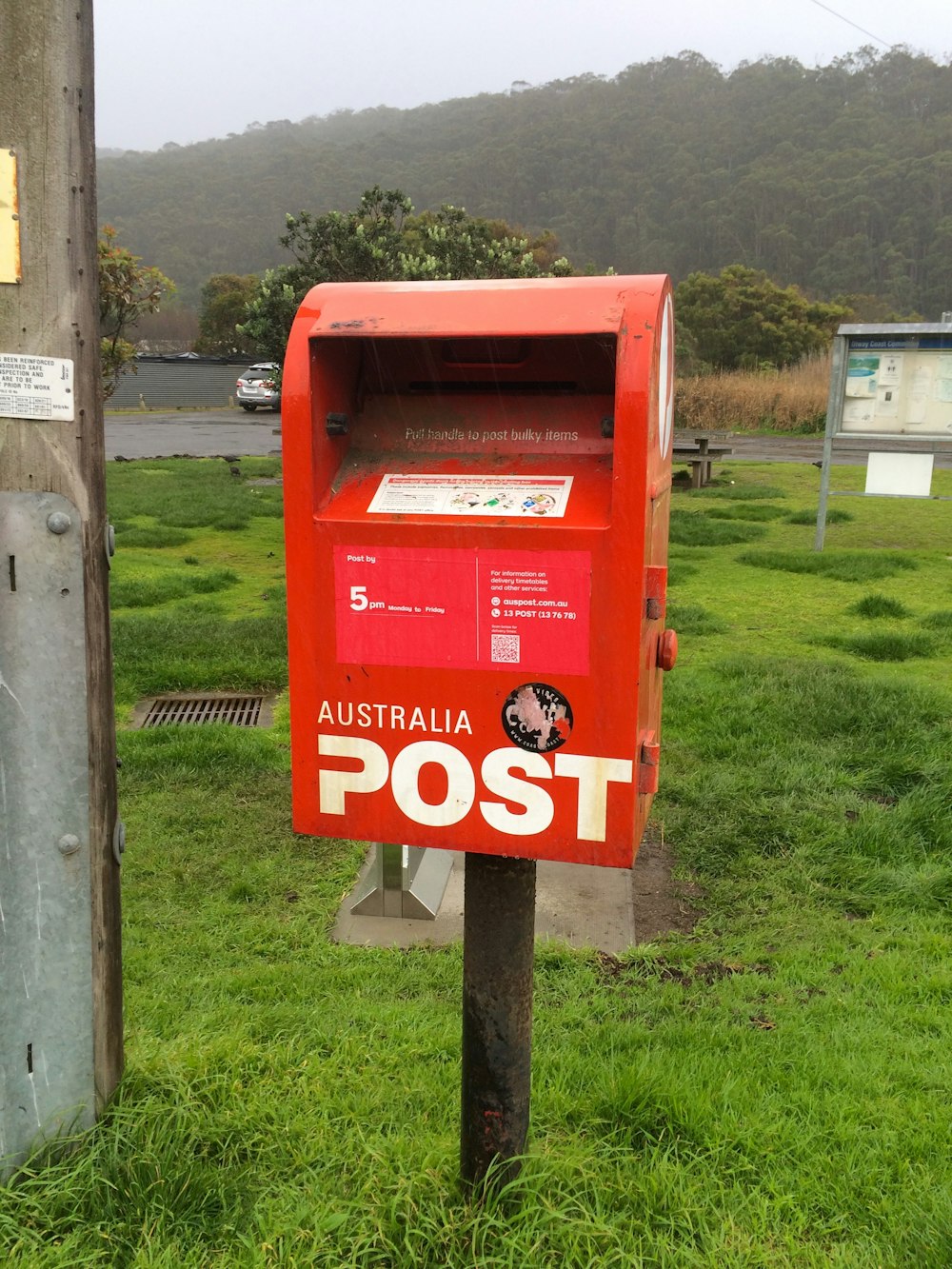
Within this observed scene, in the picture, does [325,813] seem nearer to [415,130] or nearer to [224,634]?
[224,634]

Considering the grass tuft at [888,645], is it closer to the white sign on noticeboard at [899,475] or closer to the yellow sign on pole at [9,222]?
the white sign on noticeboard at [899,475]

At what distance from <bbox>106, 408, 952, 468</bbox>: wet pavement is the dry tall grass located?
1.57m

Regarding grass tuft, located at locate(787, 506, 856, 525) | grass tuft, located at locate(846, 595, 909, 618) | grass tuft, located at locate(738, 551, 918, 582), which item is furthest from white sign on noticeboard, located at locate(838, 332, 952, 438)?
grass tuft, located at locate(787, 506, 856, 525)

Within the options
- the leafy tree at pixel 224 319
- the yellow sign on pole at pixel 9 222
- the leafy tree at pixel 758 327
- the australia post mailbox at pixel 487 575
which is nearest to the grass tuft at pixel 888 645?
the australia post mailbox at pixel 487 575

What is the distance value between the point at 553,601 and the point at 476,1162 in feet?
3.50

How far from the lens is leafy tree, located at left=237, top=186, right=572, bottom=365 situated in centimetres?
930

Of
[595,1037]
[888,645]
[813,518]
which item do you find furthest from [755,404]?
[595,1037]

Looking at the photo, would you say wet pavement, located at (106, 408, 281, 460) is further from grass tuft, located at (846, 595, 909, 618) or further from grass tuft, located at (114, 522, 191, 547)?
grass tuft, located at (846, 595, 909, 618)

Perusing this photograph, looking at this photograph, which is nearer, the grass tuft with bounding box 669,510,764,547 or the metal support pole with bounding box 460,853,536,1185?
the metal support pole with bounding box 460,853,536,1185

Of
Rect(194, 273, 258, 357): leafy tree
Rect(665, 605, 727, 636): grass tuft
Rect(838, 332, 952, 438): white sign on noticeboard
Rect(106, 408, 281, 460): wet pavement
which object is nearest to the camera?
Rect(665, 605, 727, 636): grass tuft

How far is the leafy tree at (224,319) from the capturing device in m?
48.1

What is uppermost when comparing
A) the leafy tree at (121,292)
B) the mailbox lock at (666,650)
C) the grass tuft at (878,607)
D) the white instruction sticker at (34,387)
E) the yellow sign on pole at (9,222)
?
the leafy tree at (121,292)

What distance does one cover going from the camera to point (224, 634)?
21.5 ft

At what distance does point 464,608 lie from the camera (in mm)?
1731
